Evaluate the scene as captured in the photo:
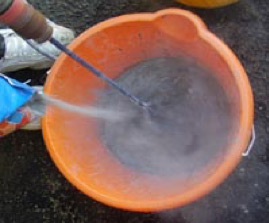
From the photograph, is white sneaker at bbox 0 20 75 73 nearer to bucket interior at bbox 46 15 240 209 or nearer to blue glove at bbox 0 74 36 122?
bucket interior at bbox 46 15 240 209

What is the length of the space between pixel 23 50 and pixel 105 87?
11.2 inches

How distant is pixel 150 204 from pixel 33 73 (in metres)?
0.70

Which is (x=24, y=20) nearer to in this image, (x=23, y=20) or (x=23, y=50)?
(x=23, y=20)

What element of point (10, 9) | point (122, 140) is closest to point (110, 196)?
point (122, 140)

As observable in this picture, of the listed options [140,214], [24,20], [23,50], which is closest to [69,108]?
[23,50]

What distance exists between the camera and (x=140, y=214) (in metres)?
1.63

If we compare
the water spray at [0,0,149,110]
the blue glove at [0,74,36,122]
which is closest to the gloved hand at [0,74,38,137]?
the blue glove at [0,74,36,122]

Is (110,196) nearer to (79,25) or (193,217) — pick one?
(193,217)

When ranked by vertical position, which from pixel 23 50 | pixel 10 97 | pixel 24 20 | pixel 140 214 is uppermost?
pixel 24 20

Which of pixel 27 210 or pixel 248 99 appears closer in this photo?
pixel 248 99

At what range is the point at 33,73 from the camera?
1787 millimetres

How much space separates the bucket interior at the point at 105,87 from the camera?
1.38m

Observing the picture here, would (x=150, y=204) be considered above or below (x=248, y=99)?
below

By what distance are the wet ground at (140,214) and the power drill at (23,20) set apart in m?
0.69
